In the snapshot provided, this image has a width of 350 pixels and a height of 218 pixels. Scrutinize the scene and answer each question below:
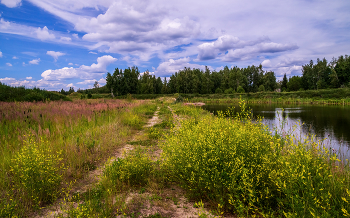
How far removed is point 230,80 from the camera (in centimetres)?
7238

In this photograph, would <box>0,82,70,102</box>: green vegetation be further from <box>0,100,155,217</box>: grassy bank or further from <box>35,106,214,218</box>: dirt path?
<box>35,106,214,218</box>: dirt path

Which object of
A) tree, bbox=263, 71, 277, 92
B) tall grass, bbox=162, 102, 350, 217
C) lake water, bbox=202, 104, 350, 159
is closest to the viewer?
tall grass, bbox=162, 102, 350, 217

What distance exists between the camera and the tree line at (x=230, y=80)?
59.8 metres

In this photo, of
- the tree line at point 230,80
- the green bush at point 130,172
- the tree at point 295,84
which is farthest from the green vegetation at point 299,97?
the green bush at point 130,172

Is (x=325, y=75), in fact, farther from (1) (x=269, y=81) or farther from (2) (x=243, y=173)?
(2) (x=243, y=173)

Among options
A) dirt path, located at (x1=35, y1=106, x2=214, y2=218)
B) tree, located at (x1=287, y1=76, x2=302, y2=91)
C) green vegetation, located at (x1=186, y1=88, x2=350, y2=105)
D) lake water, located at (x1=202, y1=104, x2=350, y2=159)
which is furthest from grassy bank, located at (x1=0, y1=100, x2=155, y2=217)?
tree, located at (x1=287, y1=76, x2=302, y2=91)

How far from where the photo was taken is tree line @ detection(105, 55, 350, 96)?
59781 millimetres

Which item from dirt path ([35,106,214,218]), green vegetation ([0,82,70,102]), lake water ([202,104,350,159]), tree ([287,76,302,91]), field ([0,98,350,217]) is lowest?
lake water ([202,104,350,159])

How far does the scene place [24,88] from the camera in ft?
55.1

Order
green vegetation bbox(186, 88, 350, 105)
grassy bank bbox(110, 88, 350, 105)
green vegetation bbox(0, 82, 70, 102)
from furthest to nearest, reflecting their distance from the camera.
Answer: green vegetation bbox(186, 88, 350, 105) < grassy bank bbox(110, 88, 350, 105) < green vegetation bbox(0, 82, 70, 102)

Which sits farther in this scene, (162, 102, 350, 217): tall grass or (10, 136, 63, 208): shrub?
(10, 136, 63, 208): shrub

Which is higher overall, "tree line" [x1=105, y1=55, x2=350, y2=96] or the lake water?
"tree line" [x1=105, y1=55, x2=350, y2=96]

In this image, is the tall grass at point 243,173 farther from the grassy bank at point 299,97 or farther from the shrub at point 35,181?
the grassy bank at point 299,97

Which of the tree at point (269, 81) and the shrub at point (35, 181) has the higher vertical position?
the tree at point (269, 81)
